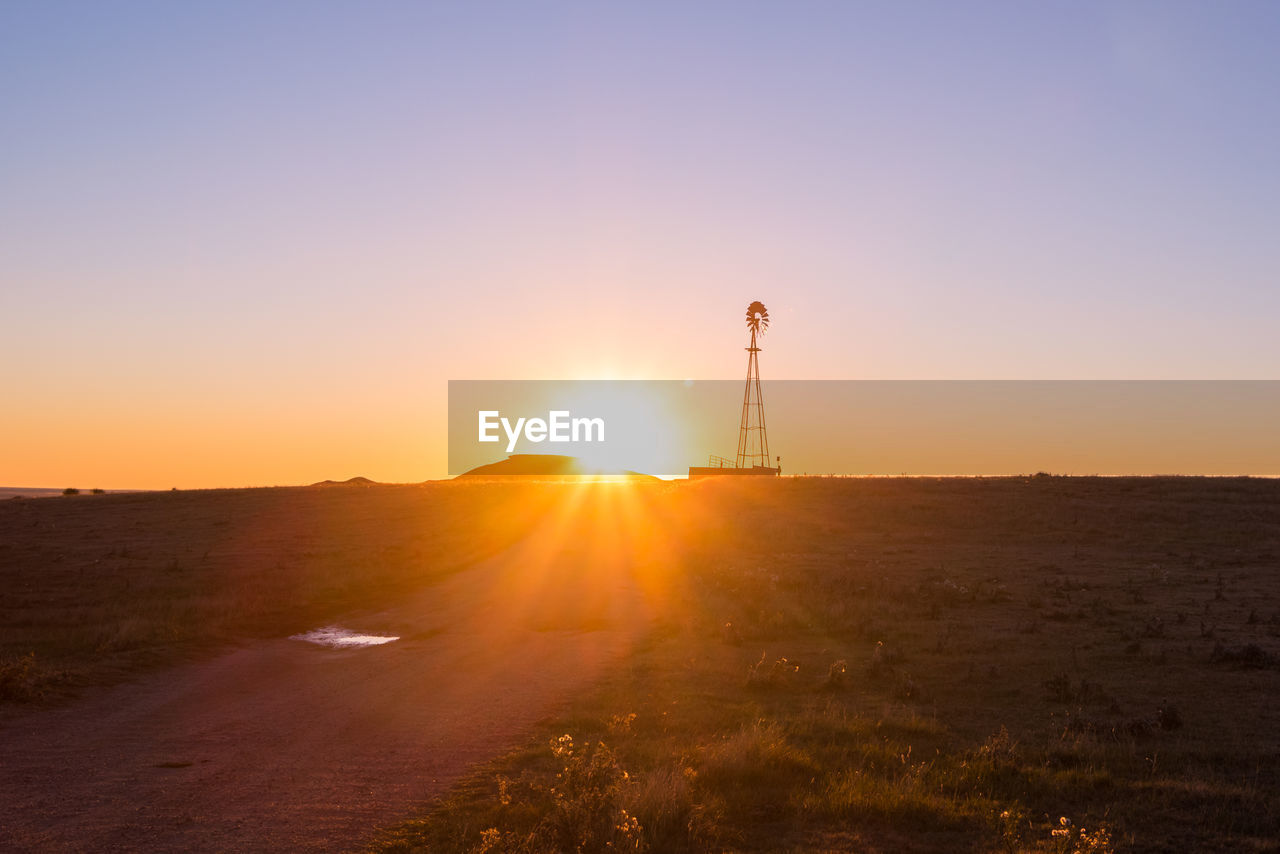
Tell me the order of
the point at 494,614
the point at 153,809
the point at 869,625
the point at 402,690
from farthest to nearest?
1. the point at 494,614
2. the point at 869,625
3. the point at 402,690
4. the point at 153,809

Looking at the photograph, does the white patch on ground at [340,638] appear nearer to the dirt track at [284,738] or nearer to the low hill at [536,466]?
the dirt track at [284,738]

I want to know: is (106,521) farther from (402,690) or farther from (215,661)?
(402,690)

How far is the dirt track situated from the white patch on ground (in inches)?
20.2

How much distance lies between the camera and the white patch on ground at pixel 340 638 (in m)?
21.0

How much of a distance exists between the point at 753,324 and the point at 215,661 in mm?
59503

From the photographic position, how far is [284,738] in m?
12.6

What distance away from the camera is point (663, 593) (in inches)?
1134

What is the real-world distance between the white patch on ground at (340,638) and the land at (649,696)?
2.46ft

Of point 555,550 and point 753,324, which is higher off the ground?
point 753,324

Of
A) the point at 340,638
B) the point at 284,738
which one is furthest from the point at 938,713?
the point at 340,638

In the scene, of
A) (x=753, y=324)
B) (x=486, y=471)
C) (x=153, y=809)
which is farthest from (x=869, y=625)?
(x=486, y=471)

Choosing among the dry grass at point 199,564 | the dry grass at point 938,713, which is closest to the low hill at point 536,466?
the dry grass at point 199,564

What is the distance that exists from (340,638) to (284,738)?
9571 mm

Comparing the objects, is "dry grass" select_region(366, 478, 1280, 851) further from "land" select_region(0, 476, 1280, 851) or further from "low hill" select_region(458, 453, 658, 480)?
"low hill" select_region(458, 453, 658, 480)
